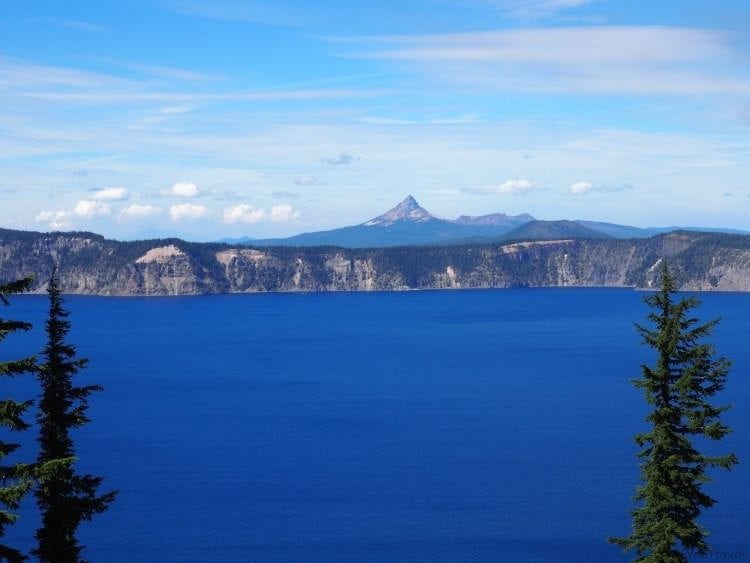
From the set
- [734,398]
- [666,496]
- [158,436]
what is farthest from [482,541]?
[734,398]

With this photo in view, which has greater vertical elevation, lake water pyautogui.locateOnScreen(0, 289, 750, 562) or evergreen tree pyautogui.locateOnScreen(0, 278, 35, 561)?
evergreen tree pyautogui.locateOnScreen(0, 278, 35, 561)

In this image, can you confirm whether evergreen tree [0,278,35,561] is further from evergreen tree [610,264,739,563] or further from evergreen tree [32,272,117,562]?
evergreen tree [610,264,739,563]

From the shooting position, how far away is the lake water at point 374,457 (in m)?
52.4

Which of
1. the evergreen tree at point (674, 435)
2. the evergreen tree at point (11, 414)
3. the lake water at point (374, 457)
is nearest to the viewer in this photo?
the evergreen tree at point (11, 414)

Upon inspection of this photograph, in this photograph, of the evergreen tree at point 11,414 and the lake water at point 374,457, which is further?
the lake water at point 374,457

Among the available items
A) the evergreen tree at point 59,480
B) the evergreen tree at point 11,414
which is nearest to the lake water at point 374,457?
the evergreen tree at point 59,480

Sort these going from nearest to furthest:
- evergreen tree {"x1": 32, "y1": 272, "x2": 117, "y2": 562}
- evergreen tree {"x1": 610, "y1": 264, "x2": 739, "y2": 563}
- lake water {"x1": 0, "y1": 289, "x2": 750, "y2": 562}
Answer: evergreen tree {"x1": 32, "y1": 272, "x2": 117, "y2": 562}
evergreen tree {"x1": 610, "y1": 264, "x2": 739, "y2": 563}
lake water {"x1": 0, "y1": 289, "x2": 750, "y2": 562}

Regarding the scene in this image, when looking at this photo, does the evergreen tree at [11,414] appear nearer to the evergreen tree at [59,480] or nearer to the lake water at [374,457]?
the evergreen tree at [59,480]

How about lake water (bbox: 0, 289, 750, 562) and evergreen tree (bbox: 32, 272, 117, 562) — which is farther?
lake water (bbox: 0, 289, 750, 562)

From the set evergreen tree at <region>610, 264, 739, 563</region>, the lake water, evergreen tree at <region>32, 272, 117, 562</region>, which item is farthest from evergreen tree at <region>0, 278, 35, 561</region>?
the lake water

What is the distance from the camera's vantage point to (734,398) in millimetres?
96625

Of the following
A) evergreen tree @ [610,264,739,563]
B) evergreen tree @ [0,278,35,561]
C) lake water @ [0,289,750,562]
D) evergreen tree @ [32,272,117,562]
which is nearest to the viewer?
evergreen tree @ [0,278,35,561]

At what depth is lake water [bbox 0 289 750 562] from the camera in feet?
→ 172

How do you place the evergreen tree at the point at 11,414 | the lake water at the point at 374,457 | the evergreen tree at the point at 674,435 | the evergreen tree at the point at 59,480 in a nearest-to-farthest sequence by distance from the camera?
the evergreen tree at the point at 11,414 < the evergreen tree at the point at 59,480 < the evergreen tree at the point at 674,435 < the lake water at the point at 374,457
